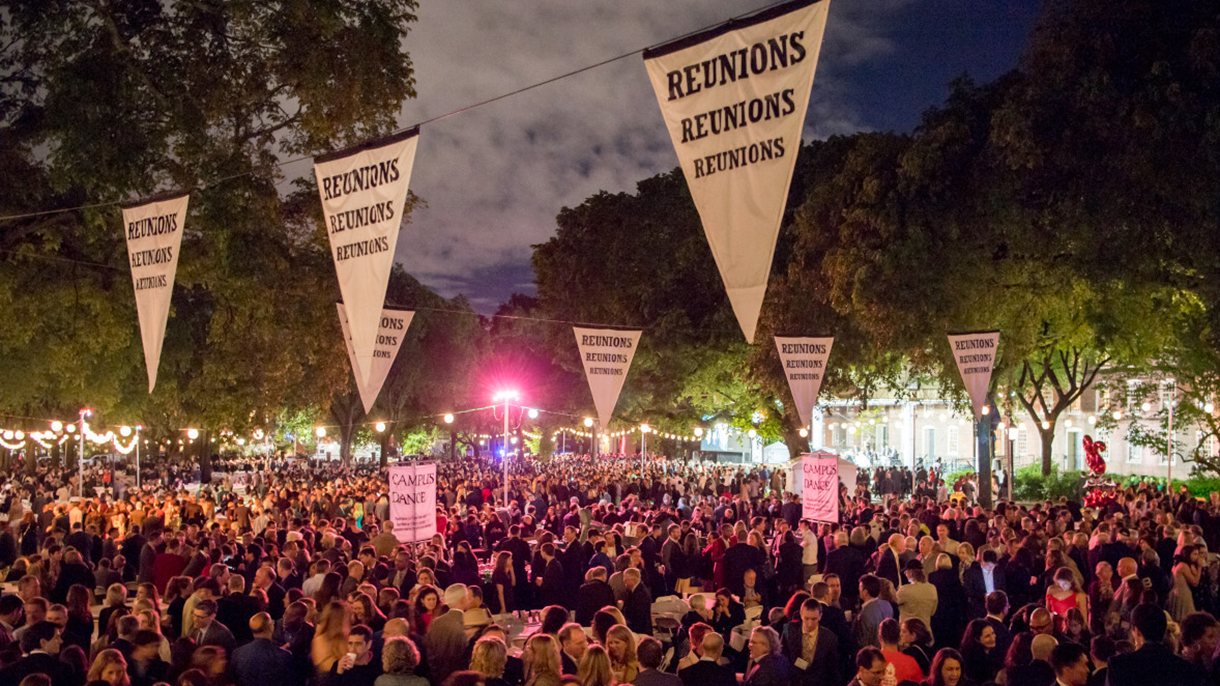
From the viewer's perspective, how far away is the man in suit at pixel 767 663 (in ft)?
22.2

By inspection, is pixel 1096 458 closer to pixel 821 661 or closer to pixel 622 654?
Result: pixel 821 661

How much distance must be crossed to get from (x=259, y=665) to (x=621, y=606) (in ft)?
16.5

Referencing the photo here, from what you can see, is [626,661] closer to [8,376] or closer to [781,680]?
[781,680]

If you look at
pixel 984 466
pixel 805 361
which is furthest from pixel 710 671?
pixel 984 466

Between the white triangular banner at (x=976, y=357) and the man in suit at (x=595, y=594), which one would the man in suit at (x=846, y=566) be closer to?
the man in suit at (x=595, y=594)

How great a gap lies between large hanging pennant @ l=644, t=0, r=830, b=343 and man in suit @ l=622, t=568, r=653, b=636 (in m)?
4.14

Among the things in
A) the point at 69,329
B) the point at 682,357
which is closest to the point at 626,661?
the point at 69,329

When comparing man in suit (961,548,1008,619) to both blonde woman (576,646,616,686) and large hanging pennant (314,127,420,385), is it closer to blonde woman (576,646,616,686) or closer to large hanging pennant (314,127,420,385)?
blonde woman (576,646,616,686)

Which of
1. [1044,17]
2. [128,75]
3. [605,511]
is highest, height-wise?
[1044,17]

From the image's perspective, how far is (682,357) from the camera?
35.7 meters

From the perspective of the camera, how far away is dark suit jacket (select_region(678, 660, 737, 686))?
6.59 meters

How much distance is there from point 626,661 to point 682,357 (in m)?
29.3

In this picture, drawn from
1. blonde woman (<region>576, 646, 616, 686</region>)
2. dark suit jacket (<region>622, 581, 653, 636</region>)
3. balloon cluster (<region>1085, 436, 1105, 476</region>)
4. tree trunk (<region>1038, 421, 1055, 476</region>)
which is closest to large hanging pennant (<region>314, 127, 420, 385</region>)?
dark suit jacket (<region>622, 581, 653, 636</region>)

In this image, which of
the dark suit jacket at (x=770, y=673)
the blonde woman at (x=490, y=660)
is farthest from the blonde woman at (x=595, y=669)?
the dark suit jacket at (x=770, y=673)
